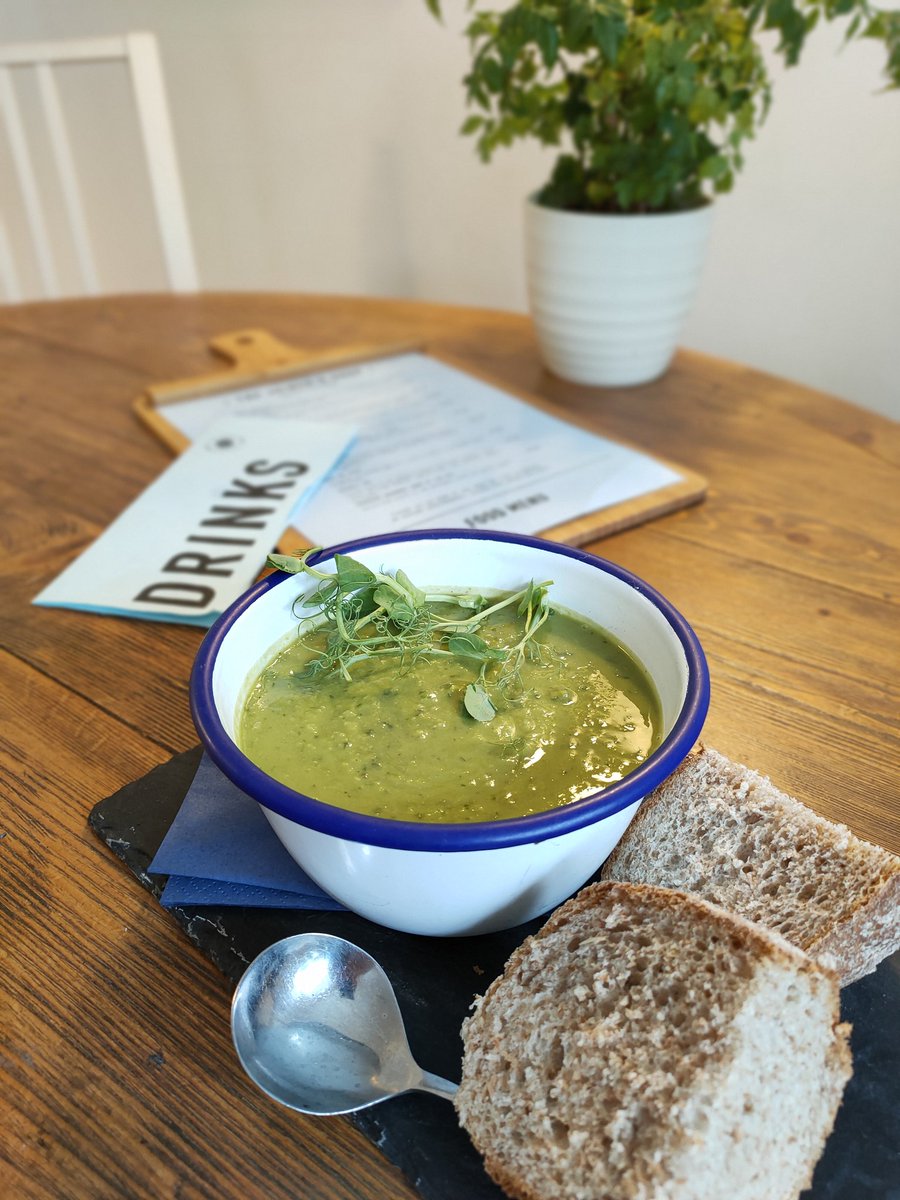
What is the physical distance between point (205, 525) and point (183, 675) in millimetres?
315

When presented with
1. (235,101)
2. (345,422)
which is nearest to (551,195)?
(345,422)

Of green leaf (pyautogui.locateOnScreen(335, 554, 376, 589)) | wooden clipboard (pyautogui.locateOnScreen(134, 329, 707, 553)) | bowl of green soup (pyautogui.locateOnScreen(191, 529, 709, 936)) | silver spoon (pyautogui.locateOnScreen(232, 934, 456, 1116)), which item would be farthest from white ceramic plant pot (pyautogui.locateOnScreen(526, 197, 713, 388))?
silver spoon (pyautogui.locateOnScreen(232, 934, 456, 1116))

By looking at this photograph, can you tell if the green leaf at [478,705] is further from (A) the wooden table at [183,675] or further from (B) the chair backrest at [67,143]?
(B) the chair backrest at [67,143]

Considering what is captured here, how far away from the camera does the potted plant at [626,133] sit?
4.25ft

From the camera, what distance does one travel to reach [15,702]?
1007mm

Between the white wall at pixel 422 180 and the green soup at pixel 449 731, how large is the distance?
2.06 metres

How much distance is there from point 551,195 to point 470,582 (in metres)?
0.98

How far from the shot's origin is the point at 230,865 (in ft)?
2.51

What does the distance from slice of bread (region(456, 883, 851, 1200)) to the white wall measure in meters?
2.29

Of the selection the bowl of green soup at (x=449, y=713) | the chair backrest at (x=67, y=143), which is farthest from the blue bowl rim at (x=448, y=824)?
the chair backrest at (x=67, y=143)

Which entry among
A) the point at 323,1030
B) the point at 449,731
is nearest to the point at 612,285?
the point at 449,731

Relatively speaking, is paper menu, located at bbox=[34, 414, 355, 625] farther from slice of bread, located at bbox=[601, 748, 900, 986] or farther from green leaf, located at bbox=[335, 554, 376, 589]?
slice of bread, located at bbox=[601, 748, 900, 986]

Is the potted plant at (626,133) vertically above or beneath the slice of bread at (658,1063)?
above

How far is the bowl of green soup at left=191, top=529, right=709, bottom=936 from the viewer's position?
0.64 meters
